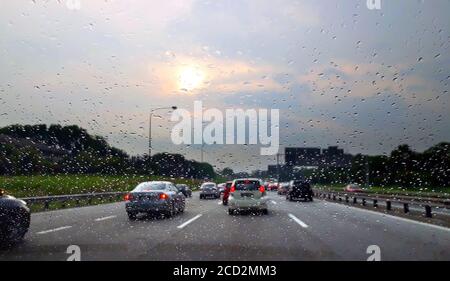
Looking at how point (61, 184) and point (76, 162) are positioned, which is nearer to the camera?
point (61, 184)

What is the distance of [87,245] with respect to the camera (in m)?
11.0

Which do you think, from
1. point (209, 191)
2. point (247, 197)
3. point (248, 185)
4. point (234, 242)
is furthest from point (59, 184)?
point (234, 242)

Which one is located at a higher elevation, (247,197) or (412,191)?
(247,197)

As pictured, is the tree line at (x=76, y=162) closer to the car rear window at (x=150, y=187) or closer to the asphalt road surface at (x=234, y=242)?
the car rear window at (x=150, y=187)

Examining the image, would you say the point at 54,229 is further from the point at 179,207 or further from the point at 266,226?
the point at 179,207

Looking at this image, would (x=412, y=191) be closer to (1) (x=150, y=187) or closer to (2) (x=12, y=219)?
(1) (x=150, y=187)

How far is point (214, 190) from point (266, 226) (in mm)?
30275

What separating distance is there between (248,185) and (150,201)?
5.14 metres

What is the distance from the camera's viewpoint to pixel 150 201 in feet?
64.8

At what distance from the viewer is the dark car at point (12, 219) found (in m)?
10.8

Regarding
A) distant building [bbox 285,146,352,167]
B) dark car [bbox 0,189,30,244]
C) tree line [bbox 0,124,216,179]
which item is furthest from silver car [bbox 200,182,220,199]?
dark car [bbox 0,189,30,244]

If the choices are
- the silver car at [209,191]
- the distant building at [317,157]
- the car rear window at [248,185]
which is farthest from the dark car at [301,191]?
the distant building at [317,157]

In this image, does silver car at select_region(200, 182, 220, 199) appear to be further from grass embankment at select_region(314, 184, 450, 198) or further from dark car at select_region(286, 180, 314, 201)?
grass embankment at select_region(314, 184, 450, 198)
